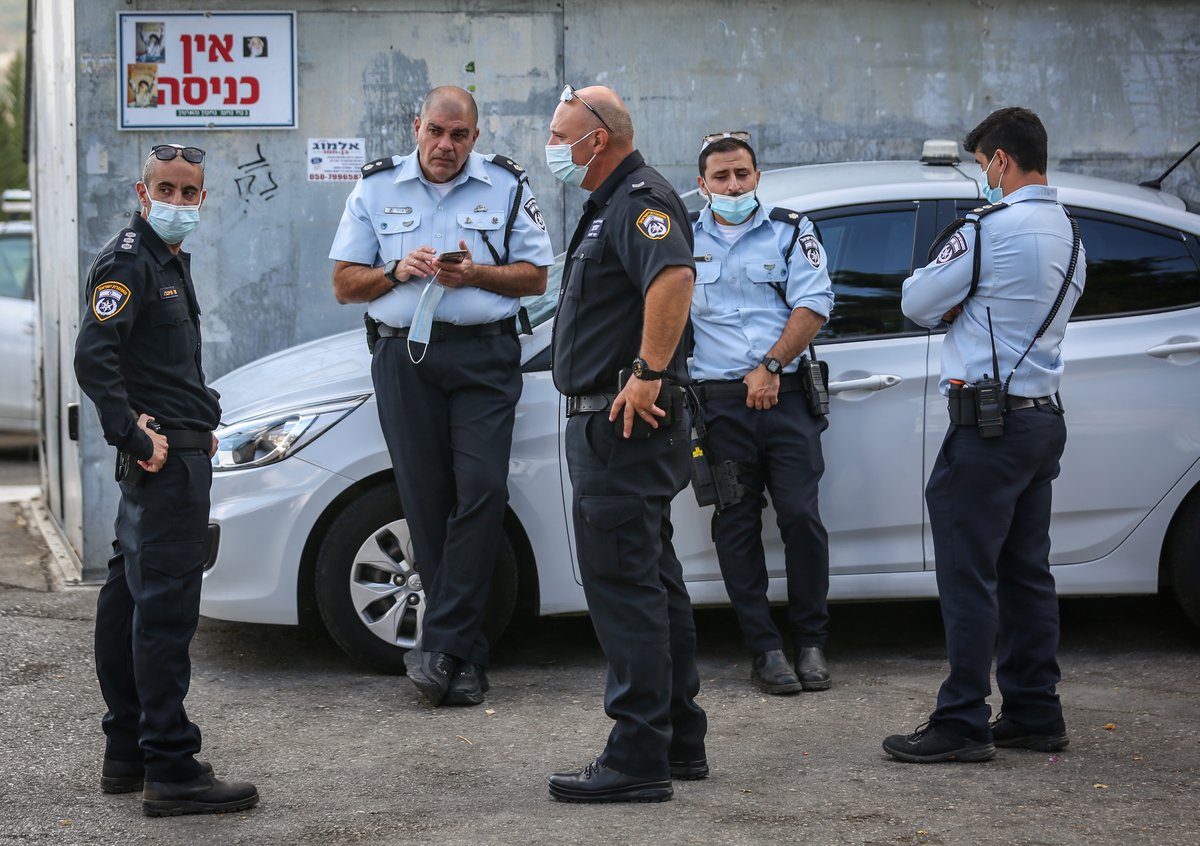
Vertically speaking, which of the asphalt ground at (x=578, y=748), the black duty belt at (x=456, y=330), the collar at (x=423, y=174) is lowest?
the asphalt ground at (x=578, y=748)

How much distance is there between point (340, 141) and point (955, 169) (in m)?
2.74

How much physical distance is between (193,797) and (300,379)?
6.33 feet

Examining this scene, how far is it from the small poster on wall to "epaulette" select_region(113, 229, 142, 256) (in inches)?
115

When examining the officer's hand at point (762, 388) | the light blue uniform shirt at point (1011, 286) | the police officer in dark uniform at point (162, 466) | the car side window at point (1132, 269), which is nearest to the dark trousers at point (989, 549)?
the light blue uniform shirt at point (1011, 286)

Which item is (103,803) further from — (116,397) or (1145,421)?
(1145,421)

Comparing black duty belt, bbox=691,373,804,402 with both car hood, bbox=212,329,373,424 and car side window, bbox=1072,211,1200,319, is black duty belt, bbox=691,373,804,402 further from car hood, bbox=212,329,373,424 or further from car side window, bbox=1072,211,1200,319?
car hood, bbox=212,329,373,424

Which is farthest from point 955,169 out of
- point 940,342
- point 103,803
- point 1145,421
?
point 103,803

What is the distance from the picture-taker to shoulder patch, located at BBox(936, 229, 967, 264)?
442cm

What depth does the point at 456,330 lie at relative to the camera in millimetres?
5254

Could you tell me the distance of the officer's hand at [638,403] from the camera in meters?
3.96

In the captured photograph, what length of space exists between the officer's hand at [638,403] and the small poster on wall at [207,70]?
11.4 feet

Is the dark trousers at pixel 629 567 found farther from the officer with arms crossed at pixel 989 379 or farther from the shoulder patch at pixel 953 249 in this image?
the shoulder patch at pixel 953 249

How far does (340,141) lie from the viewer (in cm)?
696

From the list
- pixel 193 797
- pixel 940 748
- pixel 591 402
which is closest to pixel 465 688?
pixel 193 797
